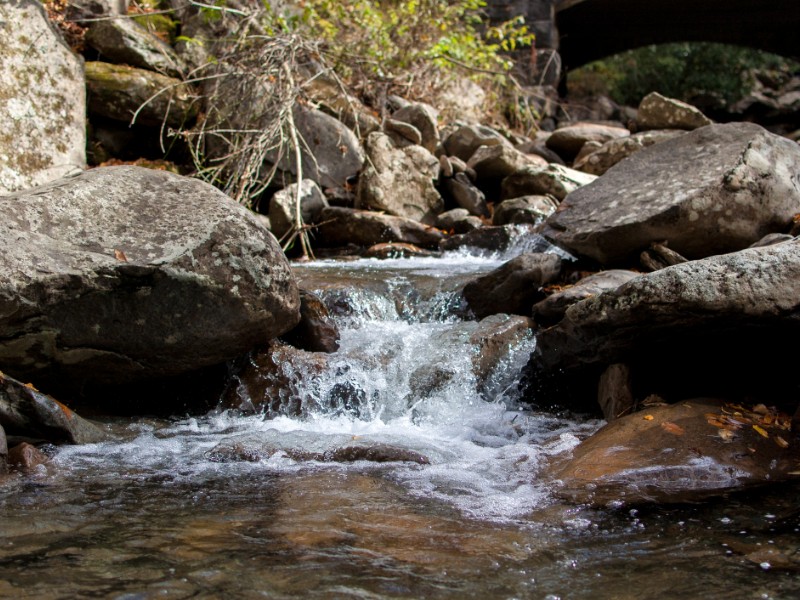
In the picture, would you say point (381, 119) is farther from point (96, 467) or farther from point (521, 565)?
point (521, 565)

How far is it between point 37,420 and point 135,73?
667 centimetres

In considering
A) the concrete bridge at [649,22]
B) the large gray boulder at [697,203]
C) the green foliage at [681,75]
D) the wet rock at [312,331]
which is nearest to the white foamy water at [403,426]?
the wet rock at [312,331]

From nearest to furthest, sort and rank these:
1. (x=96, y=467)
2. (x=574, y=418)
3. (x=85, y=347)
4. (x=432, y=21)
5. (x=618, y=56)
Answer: (x=96, y=467), (x=85, y=347), (x=574, y=418), (x=432, y=21), (x=618, y=56)

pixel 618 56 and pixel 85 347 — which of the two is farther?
pixel 618 56

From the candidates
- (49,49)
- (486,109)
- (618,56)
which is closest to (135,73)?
(49,49)

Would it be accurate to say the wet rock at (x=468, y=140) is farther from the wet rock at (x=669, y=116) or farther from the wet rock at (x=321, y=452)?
the wet rock at (x=321, y=452)

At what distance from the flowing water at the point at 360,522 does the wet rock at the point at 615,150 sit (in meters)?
6.57

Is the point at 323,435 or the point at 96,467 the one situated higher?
the point at 96,467

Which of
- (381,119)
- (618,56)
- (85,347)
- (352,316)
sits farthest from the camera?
(618,56)

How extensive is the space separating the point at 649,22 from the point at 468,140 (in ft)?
29.3

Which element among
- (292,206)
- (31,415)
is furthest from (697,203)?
(31,415)

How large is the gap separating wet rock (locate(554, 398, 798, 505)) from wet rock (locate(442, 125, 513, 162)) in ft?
24.7

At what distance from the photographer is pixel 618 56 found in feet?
72.2

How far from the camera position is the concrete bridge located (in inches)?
639
